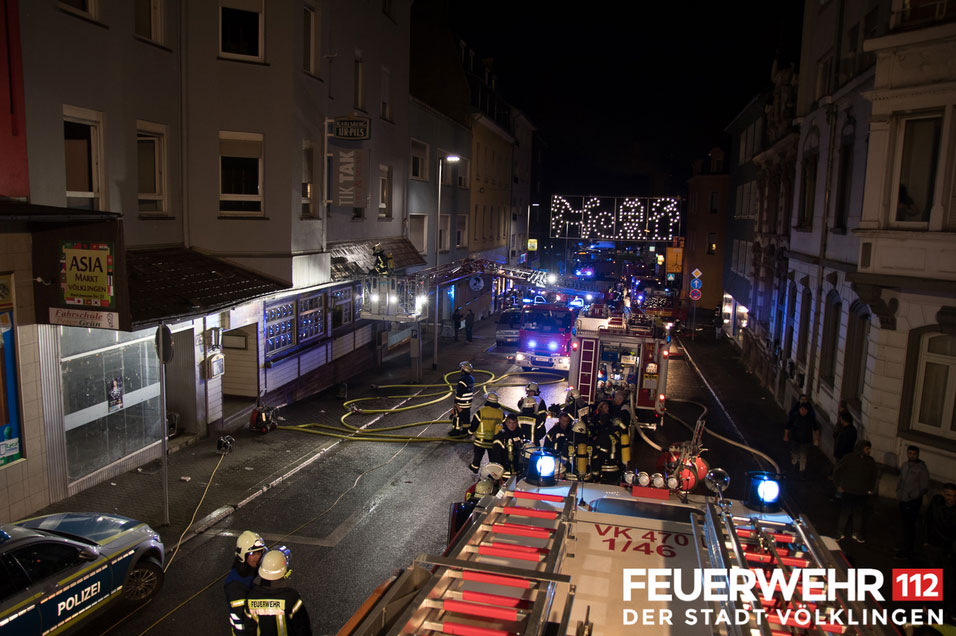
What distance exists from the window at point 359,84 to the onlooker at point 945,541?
16.1m

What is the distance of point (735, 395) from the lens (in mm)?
20703

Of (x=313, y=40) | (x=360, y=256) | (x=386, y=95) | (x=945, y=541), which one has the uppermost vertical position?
(x=313, y=40)

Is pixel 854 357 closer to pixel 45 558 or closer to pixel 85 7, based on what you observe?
pixel 45 558

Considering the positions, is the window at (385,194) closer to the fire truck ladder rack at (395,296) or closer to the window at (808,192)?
the fire truck ladder rack at (395,296)

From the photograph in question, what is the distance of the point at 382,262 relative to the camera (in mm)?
19234

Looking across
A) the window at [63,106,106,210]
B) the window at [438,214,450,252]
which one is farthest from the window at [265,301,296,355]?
the window at [438,214,450,252]

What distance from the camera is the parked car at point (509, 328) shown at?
24.5 metres

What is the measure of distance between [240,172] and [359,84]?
5.94 m

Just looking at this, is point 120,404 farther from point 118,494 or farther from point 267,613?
point 267,613

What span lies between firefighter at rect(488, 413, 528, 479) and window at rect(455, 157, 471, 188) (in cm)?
2210

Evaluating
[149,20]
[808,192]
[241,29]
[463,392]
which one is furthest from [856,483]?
[149,20]

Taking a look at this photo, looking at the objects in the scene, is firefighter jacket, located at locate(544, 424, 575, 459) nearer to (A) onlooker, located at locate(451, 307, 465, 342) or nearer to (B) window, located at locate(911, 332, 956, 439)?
(B) window, located at locate(911, 332, 956, 439)

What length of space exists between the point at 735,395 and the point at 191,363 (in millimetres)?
15644

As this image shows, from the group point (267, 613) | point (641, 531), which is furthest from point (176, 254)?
point (641, 531)
